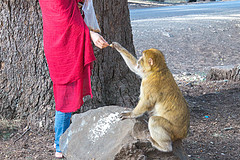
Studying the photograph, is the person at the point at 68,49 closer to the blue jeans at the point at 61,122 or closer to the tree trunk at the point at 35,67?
the blue jeans at the point at 61,122

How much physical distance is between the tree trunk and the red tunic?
34.0 inches

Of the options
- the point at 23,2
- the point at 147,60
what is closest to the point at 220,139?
the point at 147,60

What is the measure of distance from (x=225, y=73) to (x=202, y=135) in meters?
2.83

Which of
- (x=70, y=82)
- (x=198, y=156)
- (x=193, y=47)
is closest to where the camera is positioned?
(x=70, y=82)

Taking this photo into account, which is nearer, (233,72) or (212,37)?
(233,72)

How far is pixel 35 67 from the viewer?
170 inches

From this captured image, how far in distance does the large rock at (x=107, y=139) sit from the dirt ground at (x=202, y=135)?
31.8 inches

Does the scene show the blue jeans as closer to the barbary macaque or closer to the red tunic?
the red tunic

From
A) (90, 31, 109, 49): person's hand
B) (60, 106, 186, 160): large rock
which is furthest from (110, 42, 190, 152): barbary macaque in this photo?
(90, 31, 109, 49): person's hand

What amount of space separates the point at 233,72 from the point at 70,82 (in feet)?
14.4

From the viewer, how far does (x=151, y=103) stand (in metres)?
3.01

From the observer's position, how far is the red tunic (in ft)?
10.5

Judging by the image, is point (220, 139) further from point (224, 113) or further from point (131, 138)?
point (131, 138)

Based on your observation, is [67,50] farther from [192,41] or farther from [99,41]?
[192,41]
